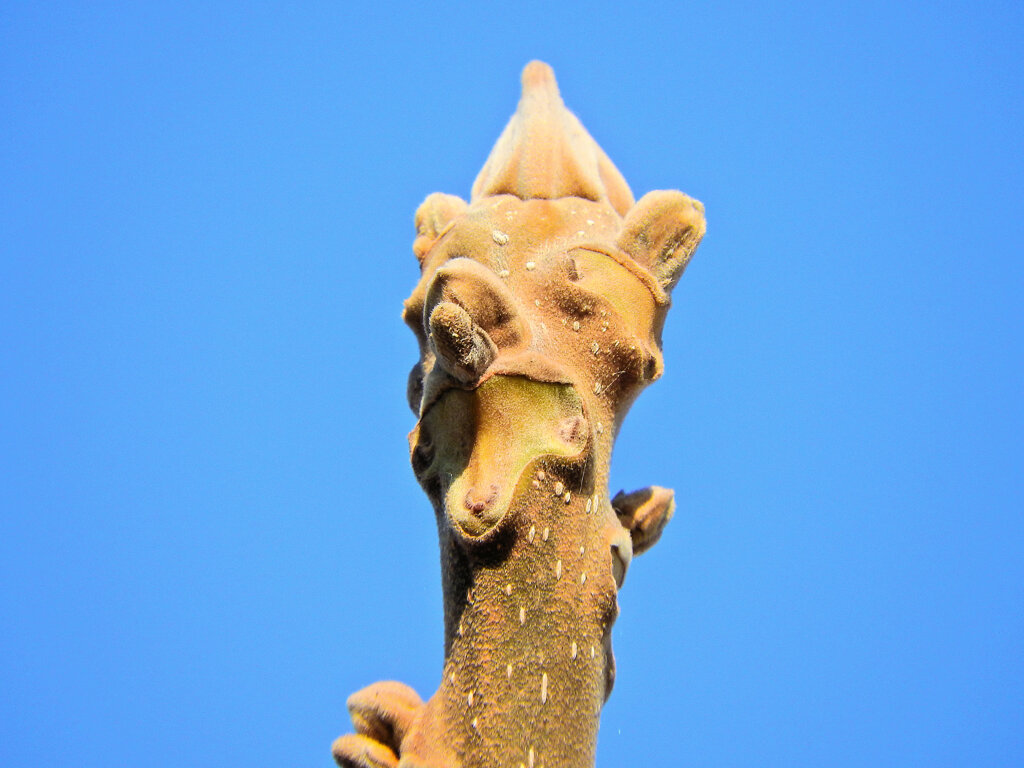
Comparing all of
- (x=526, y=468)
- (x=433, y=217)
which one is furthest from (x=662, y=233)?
(x=526, y=468)

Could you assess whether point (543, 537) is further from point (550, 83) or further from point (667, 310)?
point (550, 83)

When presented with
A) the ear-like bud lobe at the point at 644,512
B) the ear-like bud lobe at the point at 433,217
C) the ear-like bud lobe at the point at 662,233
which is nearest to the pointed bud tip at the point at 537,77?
the ear-like bud lobe at the point at 433,217

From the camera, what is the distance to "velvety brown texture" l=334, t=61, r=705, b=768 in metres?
1.17

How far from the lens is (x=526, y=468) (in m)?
1.18

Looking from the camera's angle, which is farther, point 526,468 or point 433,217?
point 433,217

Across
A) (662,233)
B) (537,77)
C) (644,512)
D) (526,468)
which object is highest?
(537,77)

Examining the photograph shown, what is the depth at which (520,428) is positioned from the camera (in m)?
1.21

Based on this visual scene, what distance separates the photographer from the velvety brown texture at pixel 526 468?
1.17 m

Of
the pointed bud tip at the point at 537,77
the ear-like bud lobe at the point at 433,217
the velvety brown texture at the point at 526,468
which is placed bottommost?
the velvety brown texture at the point at 526,468

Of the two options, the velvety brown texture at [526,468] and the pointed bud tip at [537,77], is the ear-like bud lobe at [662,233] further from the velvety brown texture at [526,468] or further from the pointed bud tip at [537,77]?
the pointed bud tip at [537,77]

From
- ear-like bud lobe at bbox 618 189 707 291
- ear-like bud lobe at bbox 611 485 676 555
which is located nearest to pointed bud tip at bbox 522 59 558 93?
ear-like bud lobe at bbox 618 189 707 291

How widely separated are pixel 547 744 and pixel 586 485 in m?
0.32

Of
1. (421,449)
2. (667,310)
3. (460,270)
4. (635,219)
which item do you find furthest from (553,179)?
(421,449)

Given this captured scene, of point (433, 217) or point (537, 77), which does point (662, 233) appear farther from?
point (537, 77)
